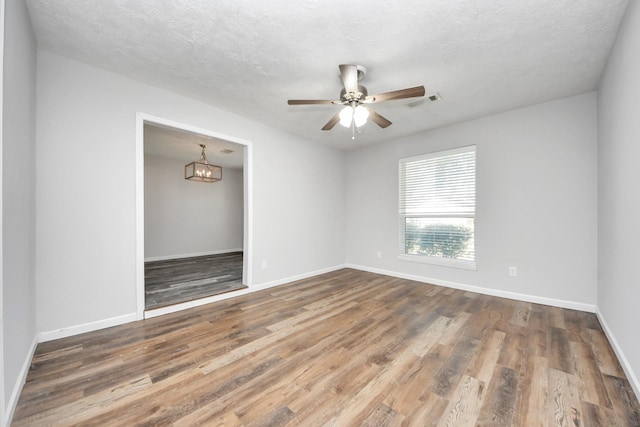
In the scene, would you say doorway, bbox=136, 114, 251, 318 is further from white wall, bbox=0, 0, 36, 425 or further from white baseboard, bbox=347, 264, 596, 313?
white baseboard, bbox=347, 264, 596, 313

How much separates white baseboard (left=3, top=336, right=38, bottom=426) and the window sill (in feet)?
14.7

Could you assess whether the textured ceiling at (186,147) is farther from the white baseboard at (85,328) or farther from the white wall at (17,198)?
the white baseboard at (85,328)

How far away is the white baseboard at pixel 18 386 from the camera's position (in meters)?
1.35

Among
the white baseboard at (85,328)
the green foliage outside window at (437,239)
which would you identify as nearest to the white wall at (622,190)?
the green foliage outside window at (437,239)

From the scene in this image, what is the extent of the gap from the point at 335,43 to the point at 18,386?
127 inches

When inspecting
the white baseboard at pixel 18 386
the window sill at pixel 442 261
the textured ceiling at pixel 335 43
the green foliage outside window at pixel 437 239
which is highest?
the textured ceiling at pixel 335 43

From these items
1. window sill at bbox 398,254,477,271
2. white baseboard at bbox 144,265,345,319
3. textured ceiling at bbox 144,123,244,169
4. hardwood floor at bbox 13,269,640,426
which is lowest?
hardwood floor at bbox 13,269,640,426

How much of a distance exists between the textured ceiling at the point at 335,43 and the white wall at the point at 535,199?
0.39m

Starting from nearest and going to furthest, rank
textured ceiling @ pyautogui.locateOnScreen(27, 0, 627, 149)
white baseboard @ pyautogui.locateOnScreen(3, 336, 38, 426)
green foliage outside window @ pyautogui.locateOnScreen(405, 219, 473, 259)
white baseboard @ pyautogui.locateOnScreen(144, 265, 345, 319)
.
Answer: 1. white baseboard @ pyautogui.locateOnScreen(3, 336, 38, 426)
2. textured ceiling @ pyautogui.locateOnScreen(27, 0, 627, 149)
3. white baseboard @ pyautogui.locateOnScreen(144, 265, 345, 319)
4. green foliage outside window @ pyautogui.locateOnScreen(405, 219, 473, 259)

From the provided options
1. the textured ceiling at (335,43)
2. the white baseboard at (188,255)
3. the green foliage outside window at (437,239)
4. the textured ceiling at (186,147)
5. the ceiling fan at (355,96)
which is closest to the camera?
the textured ceiling at (335,43)

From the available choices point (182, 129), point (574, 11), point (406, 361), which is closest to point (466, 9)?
point (574, 11)

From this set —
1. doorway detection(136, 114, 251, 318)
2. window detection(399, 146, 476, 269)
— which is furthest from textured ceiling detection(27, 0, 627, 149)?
window detection(399, 146, 476, 269)

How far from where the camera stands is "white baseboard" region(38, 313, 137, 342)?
7.32 ft

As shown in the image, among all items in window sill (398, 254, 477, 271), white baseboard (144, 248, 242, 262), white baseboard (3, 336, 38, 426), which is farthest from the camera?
white baseboard (144, 248, 242, 262)
